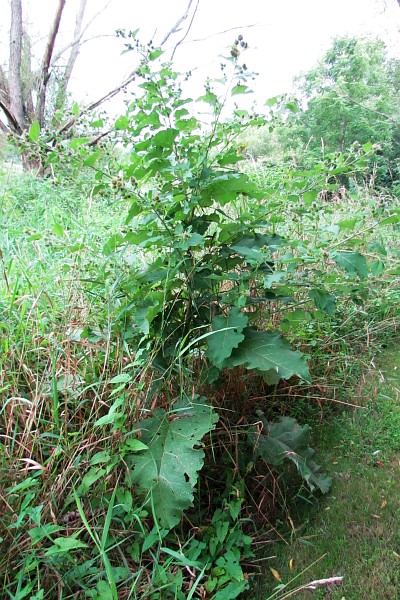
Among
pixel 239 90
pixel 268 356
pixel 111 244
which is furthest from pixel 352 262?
pixel 111 244

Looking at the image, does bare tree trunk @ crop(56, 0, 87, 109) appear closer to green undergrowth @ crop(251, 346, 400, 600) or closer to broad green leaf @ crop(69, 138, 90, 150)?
broad green leaf @ crop(69, 138, 90, 150)

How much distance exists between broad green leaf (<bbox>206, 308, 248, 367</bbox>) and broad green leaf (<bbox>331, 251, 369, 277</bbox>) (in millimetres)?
387

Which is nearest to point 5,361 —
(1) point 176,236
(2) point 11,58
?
(1) point 176,236

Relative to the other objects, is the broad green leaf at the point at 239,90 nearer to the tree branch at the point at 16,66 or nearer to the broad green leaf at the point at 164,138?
the broad green leaf at the point at 164,138

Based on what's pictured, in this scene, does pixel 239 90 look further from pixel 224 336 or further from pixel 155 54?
pixel 224 336

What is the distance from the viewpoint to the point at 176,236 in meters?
1.38

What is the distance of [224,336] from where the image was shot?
4.58 feet

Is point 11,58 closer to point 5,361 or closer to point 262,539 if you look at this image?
point 5,361

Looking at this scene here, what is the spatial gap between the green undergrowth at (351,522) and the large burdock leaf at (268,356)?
60 centimetres

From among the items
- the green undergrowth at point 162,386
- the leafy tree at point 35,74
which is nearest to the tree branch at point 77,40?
the leafy tree at point 35,74

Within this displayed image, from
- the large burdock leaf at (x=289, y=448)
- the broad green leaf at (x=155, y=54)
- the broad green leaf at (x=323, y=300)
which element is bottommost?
the large burdock leaf at (x=289, y=448)

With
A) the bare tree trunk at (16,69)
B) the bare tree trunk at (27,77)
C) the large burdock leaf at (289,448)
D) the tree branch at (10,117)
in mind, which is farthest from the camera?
the bare tree trunk at (27,77)

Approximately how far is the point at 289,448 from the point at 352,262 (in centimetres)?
80

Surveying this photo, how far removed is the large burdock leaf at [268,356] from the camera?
1314 millimetres
